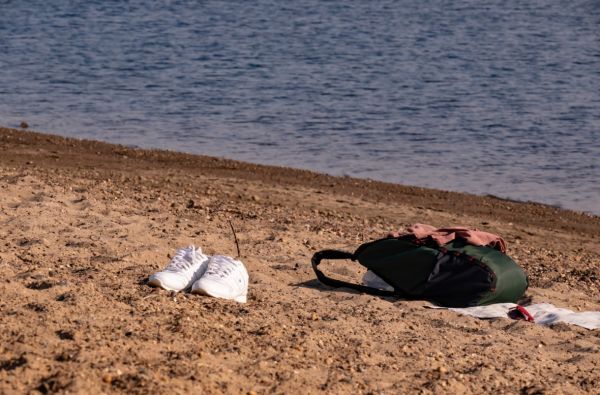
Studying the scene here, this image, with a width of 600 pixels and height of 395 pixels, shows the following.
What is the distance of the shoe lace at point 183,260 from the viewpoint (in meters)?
6.20

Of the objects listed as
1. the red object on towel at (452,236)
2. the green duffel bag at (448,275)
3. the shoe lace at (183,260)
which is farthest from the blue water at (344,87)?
the shoe lace at (183,260)

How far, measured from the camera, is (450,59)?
1997 centimetres

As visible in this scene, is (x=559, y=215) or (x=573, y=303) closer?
(x=573, y=303)

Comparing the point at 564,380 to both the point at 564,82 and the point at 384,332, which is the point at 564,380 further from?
the point at 564,82

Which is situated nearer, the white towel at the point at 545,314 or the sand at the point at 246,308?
the sand at the point at 246,308

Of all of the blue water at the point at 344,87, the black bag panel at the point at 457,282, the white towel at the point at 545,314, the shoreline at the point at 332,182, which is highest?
the black bag panel at the point at 457,282

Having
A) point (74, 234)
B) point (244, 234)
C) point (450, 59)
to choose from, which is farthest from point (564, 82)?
point (74, 234)

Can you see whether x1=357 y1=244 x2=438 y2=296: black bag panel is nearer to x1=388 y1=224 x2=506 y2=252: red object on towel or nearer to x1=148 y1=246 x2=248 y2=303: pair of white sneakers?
x1=388 y1=224 x2=506 y2=252: red object on towel

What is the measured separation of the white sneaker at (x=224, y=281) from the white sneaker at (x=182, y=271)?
0.08 m

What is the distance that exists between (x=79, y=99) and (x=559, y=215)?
338 inches

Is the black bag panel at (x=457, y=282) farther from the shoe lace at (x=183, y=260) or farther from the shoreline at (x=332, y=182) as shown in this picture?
the shoreline at (x=332, y=182)

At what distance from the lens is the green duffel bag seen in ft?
21.3

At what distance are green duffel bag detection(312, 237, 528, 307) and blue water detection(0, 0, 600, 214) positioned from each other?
482cm

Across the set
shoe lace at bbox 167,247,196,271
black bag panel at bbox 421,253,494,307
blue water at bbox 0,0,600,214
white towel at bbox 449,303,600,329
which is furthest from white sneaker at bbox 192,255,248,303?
blue water at bbox 0,0,600,214
